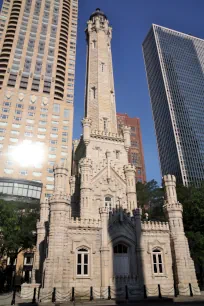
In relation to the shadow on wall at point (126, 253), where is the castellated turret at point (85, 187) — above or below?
above

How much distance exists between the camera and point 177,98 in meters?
147

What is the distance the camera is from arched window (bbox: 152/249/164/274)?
27.1 metres

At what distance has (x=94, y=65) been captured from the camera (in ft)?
158

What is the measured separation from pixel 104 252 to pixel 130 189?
11086 mm

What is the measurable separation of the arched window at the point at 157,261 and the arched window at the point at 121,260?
10.2 feet

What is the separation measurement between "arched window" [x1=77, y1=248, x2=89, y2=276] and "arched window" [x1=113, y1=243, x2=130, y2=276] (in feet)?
9.86

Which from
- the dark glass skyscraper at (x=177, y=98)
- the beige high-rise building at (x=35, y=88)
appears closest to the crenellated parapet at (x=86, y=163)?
the beige high-rise building at (x=35, y=88)

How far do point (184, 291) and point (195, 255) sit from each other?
9777 mm

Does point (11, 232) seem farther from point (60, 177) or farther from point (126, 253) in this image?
point (126, 253)

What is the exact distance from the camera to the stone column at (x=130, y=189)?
33.6 m

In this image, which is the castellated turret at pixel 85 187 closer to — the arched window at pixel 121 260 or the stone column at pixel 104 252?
the stone column at pixel 104 252

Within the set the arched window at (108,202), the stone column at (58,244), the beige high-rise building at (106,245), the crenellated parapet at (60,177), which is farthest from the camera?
the arched window at (108,202)

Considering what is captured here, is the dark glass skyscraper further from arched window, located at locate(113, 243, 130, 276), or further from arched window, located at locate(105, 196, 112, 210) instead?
arched window, located at locate(113, 243, 130, 276)

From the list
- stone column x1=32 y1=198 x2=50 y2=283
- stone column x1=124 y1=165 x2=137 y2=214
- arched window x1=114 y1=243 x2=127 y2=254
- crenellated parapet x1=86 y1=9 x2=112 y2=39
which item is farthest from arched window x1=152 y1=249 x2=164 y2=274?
crenellated parapet x1=86 y1=9 x2=112 y2=39
